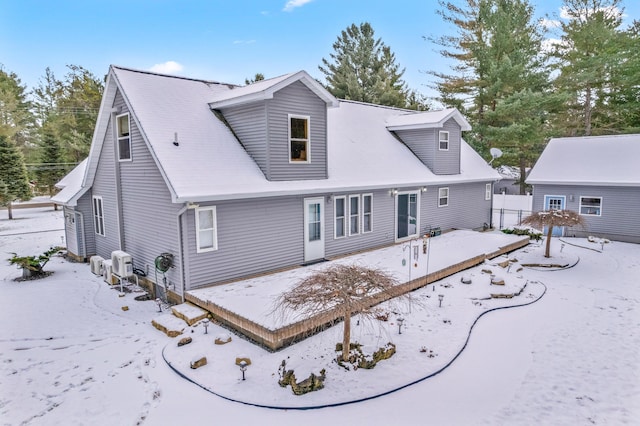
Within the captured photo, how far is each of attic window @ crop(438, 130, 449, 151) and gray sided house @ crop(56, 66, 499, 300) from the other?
2.11 meters

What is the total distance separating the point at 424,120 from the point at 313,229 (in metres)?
7.44

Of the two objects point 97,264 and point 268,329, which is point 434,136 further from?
point 97,264

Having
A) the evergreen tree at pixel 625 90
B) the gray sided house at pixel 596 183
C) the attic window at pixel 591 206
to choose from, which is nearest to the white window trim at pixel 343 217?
the gray sided house at pixel 596 183

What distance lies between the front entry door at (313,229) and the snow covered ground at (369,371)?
3358mm

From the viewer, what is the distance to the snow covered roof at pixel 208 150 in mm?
8379

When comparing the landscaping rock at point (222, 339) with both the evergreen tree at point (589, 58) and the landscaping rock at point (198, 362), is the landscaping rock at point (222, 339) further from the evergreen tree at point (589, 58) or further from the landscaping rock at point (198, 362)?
the evergreen tree at point (589, 58)

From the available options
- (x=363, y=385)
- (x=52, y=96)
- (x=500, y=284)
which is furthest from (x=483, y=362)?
(x=52, y=96)

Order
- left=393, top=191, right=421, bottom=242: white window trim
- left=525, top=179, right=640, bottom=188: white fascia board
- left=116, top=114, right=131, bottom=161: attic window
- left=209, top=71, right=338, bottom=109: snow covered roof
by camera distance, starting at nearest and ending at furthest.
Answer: left=209, top=71, right=338, bottom=109: snow covered roof → left=116, top=114, right=131, bottom=161: attic window → left=393, top=191, right=421, bottom=242: white window trim → left=525, top=179, right=640, bottom=188: white fascia board

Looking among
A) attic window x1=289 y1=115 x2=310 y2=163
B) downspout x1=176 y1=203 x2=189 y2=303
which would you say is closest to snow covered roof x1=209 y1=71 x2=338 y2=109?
attic window x1=289 y1=115 x2=310 y2=163

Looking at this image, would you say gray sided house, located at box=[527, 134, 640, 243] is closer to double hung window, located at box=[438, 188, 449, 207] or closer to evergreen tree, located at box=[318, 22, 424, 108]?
double hung window, located at box=[438, 188, 449, 207]

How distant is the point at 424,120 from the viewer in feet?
49.1

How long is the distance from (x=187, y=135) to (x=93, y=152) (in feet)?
14.6

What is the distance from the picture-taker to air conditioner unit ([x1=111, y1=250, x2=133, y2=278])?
979cm

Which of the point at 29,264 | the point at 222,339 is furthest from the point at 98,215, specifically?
the point at 222,339
